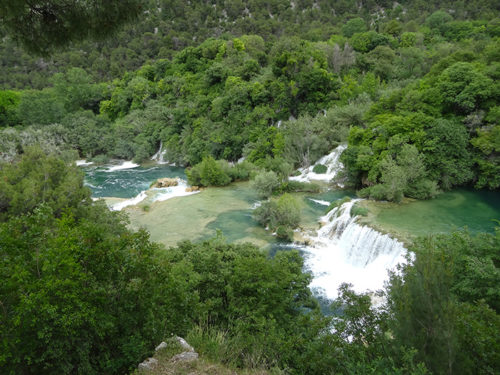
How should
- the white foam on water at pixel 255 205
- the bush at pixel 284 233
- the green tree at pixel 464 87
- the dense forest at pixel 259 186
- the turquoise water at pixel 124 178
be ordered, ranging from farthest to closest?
1. the turquoise water at pixel 124 178
2. the white foam on water at pixel 255 205
3. the green tree at pixel 464 87
4. the bush at pixel 284 233
5. the dense forest at pixel 259 186

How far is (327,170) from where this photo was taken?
28.3 meters

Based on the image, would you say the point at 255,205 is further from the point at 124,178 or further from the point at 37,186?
the point at 124,178

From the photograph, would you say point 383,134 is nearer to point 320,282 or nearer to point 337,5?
point 320,282

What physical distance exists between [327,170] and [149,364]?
25.1 metres

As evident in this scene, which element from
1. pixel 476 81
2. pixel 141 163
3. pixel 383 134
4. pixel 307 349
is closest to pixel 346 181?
pixel 383 134

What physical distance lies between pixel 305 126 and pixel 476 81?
12818 mm

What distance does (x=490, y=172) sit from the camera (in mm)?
21141

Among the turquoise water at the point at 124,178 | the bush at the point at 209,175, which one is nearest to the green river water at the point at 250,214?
the bush at the point at 209,175

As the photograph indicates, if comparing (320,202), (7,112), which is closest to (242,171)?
(320,202)

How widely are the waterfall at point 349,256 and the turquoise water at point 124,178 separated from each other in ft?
59.9

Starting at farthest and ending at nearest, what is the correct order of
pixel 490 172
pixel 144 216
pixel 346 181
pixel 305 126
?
pixel 305 126, pixel 346 181, pixel 144 216, pixel 490 172

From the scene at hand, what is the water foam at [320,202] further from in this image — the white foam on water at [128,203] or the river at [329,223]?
the white foam on water at [128,203]

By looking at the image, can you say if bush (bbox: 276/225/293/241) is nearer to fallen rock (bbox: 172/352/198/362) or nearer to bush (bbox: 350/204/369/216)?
bush (bbox: 350/204/369/216)

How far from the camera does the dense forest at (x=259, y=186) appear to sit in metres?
4.64
